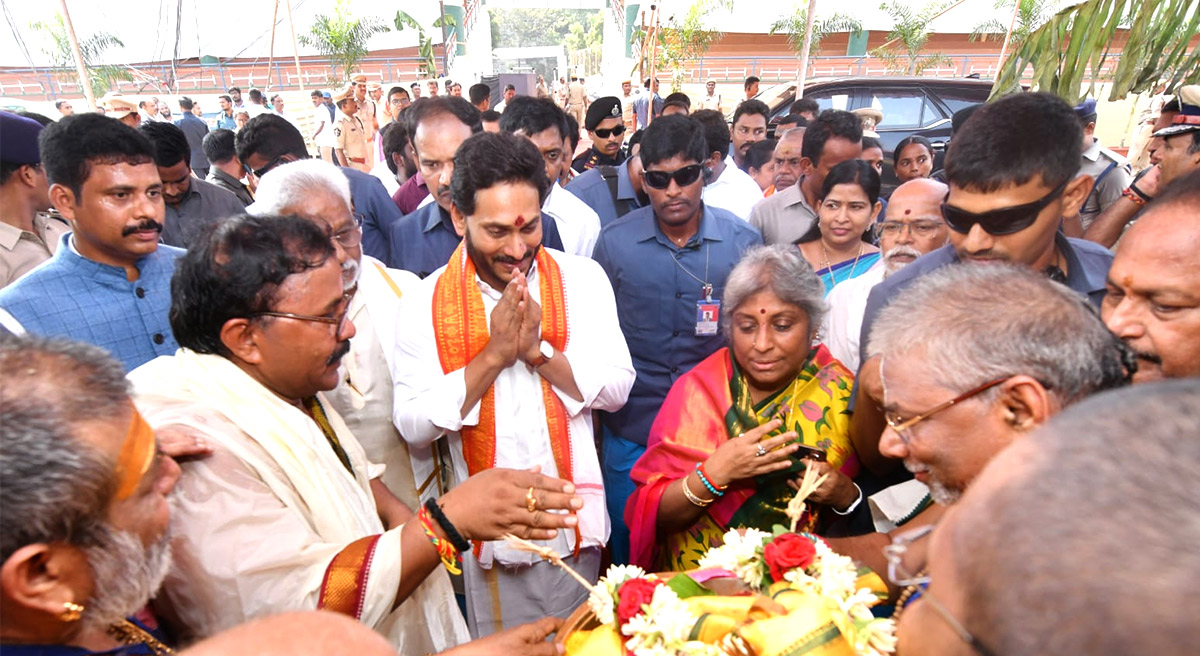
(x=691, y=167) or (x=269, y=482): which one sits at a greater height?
(x=691, y=167)

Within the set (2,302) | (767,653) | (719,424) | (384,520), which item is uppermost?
(2,302)

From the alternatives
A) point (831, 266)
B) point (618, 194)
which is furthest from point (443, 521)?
point (618, 194)

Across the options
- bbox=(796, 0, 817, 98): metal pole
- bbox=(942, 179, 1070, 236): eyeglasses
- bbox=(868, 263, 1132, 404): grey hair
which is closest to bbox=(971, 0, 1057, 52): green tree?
bbox=(796, 0, 817, 98): metal pole

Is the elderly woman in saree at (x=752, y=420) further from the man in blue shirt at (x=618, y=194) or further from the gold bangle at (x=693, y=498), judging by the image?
the man in blue shirt at (x=618, y=194)

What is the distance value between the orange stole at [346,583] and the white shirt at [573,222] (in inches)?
111

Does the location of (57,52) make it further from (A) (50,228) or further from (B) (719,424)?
(B) (719,424)

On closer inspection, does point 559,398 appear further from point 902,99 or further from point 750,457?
point 902,99

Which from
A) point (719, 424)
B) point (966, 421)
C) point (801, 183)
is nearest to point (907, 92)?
point (801, 183)

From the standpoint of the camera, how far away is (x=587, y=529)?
8.62 feet

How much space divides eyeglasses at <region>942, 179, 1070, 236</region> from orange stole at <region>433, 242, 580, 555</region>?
1.50m

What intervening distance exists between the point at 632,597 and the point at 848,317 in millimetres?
2045

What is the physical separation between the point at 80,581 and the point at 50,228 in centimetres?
357

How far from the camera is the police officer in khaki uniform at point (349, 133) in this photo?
1178 cm

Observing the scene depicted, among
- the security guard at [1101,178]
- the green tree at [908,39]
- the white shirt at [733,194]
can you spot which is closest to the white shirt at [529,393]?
the white shirt at [733,194]
